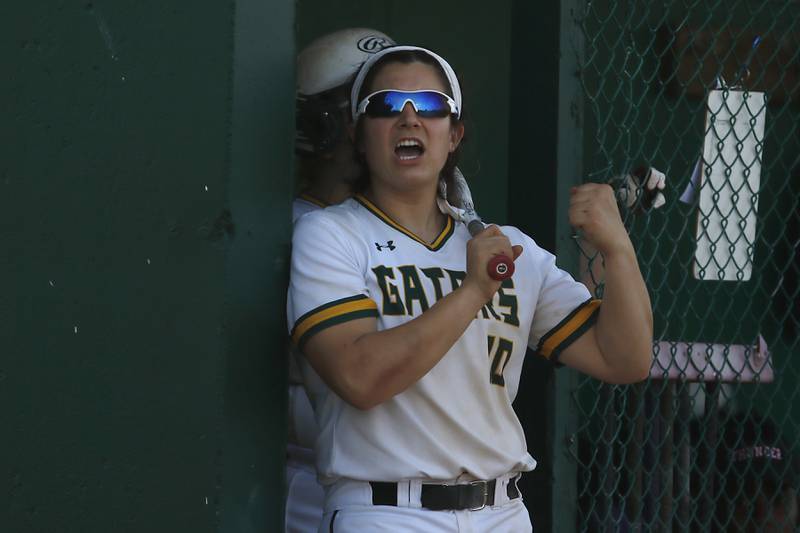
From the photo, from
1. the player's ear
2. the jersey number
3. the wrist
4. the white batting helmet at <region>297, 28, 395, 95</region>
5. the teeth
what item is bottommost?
the jersey number

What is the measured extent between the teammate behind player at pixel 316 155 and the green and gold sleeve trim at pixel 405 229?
0.79 ft

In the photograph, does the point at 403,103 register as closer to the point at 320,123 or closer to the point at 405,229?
the point at 405,229

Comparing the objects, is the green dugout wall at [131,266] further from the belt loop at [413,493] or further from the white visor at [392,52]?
the belt loop at [413,493]

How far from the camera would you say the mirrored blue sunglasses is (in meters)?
2.50

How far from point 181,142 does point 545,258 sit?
91 centimetres

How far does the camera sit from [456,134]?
8.87 ft

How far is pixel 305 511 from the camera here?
287 cm

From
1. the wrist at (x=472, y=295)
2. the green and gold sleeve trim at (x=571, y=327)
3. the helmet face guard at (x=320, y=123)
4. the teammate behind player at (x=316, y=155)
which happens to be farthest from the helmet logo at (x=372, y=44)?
the wrist at (x=472, y=295)

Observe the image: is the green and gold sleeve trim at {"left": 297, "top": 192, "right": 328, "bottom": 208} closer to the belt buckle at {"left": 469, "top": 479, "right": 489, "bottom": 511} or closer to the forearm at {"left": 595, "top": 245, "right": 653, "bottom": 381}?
the forearm at {"left": 595, "top": 245, "right": 653, "bottom": 381}

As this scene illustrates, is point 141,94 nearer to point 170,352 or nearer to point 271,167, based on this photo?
point 271,167

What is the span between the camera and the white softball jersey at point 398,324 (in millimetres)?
2338

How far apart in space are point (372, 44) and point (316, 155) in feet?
1.25

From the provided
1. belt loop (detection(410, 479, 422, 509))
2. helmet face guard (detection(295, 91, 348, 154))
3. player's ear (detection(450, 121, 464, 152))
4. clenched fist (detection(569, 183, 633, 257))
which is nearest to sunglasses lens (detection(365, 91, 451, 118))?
player's ear (detection(450, 121, 464, 152))

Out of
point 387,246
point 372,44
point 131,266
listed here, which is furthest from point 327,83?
point 131,266
